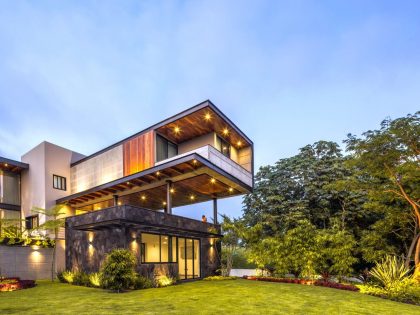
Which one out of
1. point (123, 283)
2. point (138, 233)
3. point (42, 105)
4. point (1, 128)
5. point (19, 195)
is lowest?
point (123, 283)

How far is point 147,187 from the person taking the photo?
19516mm

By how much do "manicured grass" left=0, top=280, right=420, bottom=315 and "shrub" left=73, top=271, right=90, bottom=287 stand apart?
2626mm

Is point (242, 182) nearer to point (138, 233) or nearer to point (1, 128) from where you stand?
point (138, 233)

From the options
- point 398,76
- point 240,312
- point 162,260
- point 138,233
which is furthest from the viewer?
point 398,76

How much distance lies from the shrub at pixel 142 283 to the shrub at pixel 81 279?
9.35 ft

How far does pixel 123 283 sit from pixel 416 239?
14.9 m

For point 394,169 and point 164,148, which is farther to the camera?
point 164,148

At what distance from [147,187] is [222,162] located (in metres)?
5.27

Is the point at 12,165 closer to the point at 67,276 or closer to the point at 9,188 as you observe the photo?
the point at 9,188

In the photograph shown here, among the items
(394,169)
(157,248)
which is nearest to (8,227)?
(157,248)

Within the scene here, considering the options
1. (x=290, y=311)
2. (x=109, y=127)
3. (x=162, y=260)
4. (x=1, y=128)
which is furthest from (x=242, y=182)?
(x=109, y=127)

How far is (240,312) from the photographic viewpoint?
8.25 m

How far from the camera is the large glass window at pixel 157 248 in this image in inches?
573

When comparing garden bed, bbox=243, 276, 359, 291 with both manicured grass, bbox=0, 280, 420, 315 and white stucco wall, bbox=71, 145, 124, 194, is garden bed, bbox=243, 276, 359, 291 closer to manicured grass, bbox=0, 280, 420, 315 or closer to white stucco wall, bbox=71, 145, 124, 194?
manicured grass, bbox=0, 280, 420, 315
